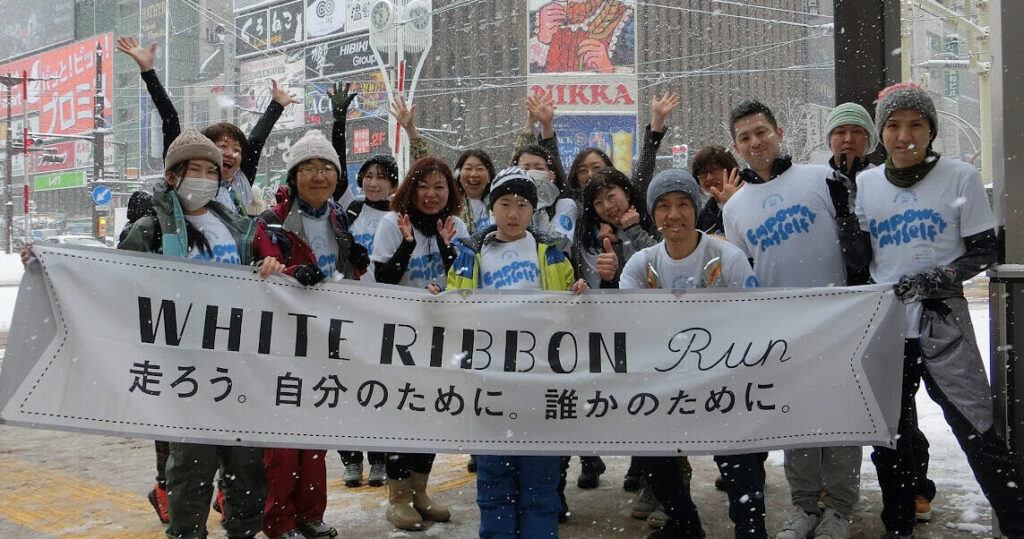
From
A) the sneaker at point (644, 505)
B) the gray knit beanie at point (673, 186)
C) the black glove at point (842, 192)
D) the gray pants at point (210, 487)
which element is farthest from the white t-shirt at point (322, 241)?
the black glove at point (842, 192)

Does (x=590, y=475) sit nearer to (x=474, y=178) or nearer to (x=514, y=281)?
(x=514, y=281)

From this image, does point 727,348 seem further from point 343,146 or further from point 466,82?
point 466,82

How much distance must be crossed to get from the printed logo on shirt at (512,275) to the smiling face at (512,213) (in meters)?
0.14

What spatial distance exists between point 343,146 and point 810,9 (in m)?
67.8

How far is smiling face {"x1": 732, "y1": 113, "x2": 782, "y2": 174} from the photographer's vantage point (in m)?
4.07

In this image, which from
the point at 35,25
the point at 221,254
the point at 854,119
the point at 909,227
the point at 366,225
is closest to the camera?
the point at 909,227

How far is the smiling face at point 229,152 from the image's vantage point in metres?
4.69

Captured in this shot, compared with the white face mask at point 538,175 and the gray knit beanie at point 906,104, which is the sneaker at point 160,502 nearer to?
the white face mask at point 538,175

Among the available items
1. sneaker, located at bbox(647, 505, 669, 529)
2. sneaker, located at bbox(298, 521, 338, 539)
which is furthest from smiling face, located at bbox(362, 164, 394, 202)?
sneaker, located at bbox(647, 505, 669, 529)

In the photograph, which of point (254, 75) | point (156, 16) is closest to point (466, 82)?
point (254, 75)

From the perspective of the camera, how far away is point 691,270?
389 centimetres

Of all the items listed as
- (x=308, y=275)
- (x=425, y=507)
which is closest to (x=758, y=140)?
(x=308, y=275)

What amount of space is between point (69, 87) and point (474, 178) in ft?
259

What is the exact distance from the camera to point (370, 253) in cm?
484
